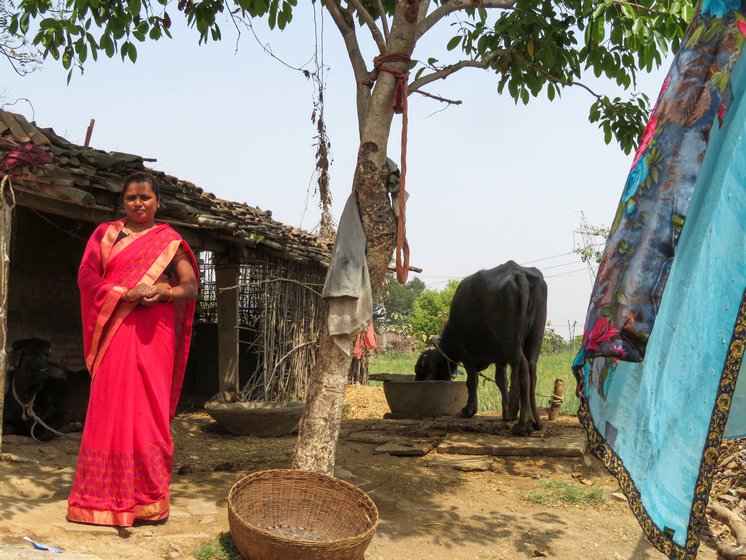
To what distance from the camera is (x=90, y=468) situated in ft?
11.6

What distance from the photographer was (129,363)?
3590 millimetres

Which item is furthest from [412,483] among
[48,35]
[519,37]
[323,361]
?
[48,35]

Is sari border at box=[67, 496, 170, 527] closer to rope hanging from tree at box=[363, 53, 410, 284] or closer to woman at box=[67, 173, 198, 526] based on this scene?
woman at box=[67, 173, 198, 526]

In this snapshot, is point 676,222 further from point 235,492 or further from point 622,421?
point 235,492

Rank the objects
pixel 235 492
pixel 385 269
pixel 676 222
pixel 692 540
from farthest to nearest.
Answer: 1. pixel 385 269
2. pixel 235 492
3. pixel 676 222
4. pixel 692 540

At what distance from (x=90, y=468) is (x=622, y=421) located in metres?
2.80

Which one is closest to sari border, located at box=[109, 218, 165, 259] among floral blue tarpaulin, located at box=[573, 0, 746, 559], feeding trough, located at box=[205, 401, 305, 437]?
floral blue tarpaulin, located at box=[573, 0, 746, 559]

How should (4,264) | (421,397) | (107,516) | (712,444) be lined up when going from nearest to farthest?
(712,444) < (107,516) < (4,264) < (421,397)

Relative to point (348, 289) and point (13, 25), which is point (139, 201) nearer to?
point (348, 289)

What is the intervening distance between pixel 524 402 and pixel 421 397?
158cm

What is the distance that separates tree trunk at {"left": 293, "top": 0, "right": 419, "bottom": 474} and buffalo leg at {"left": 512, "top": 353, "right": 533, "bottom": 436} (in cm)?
330

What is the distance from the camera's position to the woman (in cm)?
353

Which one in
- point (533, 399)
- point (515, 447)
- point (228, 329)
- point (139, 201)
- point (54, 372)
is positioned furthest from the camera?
point (228, 329)

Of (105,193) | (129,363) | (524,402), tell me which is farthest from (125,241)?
(524,402)
